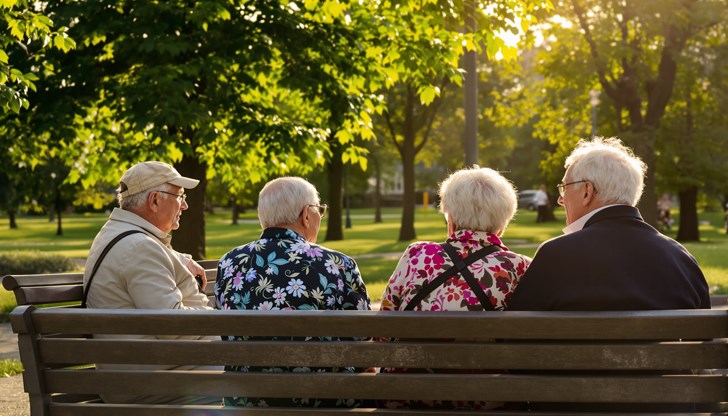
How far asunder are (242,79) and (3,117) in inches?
127

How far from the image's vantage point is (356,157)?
13.9 m

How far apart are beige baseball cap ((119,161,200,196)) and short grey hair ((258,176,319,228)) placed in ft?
2.20

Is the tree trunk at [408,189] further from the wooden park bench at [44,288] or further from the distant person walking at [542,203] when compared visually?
the wooden park bench at [44,288]

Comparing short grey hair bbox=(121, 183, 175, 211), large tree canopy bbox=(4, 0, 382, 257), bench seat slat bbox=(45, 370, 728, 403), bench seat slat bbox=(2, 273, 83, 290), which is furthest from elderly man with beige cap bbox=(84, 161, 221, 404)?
large tree canopy bbox=(4, 0, 382, 257)

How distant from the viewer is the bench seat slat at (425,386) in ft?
10.2

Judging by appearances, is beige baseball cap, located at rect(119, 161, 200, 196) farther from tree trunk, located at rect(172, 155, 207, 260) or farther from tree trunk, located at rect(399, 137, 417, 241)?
tree trunk, located at rect(399, 137, 417, 241)

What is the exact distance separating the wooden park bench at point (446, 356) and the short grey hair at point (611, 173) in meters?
0.68

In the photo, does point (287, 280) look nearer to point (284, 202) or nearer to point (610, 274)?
point (284, 202)

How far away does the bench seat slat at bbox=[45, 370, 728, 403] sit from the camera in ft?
10.2

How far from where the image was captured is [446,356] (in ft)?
10.5

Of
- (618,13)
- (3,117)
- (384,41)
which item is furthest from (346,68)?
(618,13)

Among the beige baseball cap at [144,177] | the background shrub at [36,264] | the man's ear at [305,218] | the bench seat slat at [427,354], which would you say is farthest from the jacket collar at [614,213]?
the background shrub at [36,264]

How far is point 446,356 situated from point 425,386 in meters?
0.13

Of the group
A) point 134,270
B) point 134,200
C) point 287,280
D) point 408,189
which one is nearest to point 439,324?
point 287,280
